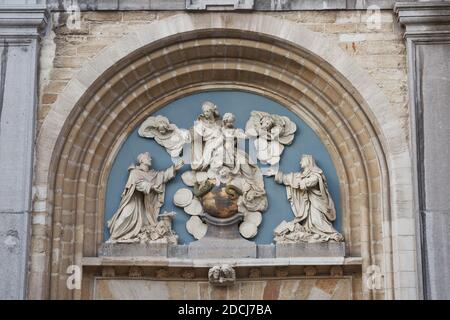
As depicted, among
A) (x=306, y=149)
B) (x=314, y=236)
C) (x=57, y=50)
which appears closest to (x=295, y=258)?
(x=314, y=236)

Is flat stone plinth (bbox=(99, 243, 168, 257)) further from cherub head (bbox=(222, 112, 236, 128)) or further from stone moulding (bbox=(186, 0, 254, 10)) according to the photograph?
stone moulding (bbox=(186, 0, 254, 10))

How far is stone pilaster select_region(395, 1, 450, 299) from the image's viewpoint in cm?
1198

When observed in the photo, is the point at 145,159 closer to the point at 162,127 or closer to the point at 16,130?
the point at 162,127

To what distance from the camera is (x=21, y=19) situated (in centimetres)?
1263

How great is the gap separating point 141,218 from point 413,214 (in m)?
3.06

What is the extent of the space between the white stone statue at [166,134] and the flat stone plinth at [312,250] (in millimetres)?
1704

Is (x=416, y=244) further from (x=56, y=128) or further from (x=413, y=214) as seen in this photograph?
(x=56, y=128)

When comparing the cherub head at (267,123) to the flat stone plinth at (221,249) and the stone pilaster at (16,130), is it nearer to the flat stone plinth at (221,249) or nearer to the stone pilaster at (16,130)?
the flat stone plinth at (221,249)

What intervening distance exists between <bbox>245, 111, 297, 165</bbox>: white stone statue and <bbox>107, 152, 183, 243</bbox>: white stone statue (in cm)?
93

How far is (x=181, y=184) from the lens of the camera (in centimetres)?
1312

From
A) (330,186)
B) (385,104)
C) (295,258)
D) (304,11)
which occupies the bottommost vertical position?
(295,258)

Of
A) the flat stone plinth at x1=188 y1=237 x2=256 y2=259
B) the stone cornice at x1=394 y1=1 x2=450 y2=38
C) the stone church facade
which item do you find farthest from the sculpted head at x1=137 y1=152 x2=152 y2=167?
the stone cornice at x1=394 y1=1 x2=450 y2=38

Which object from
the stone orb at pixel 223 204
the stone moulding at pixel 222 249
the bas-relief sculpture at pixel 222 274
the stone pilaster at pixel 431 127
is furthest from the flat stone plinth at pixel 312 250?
the stone pilaster at pixel 431 127

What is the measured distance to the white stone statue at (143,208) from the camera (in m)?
12.8
